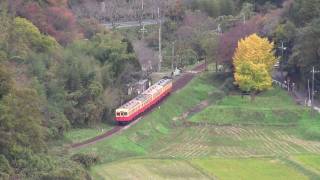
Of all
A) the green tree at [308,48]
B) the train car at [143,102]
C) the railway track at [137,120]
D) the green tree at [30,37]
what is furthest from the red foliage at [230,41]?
the green tree at [30,37]

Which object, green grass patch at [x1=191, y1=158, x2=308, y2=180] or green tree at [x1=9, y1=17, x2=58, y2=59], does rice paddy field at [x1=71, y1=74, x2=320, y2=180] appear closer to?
green grass patch at [x1=191, y1=158, x2=308, y2=180]

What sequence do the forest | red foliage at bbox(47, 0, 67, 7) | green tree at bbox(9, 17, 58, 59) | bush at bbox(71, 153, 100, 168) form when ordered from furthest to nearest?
1. red foliage at bbox(47, 0, 67, 7)
2. green tree at bbox(9, 17, 58, 59)
3. bush at bbox(71, 153, 100, 168)
4. the forest

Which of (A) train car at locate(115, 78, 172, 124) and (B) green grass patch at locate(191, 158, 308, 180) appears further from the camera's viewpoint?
(A) train car at locate(115, 78, 172, 124)

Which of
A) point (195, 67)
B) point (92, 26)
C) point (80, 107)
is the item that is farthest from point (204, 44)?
point (80, 107)

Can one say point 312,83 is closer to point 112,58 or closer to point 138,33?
point 112,58

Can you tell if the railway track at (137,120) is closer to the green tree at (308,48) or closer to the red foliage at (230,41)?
the red foliage at (230,41)

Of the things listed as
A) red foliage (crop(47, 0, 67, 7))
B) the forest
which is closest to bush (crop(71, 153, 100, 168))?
the forest
